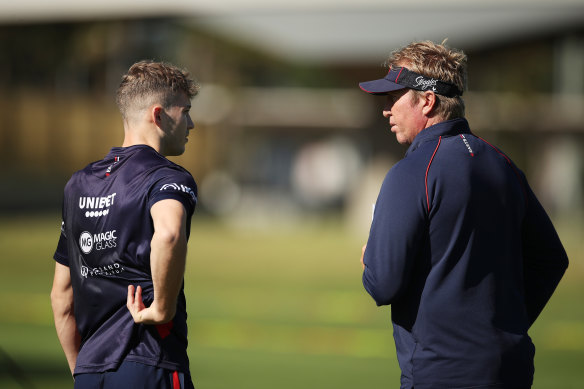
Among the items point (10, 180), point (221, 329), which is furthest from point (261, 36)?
point (221, 329)

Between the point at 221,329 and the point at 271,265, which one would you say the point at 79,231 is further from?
the point at 271,265

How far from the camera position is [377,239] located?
3109 millimetres

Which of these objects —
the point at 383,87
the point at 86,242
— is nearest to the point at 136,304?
the point at 86,242

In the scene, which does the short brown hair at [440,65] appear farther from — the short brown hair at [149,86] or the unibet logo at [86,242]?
the unibet logo at [86,242]

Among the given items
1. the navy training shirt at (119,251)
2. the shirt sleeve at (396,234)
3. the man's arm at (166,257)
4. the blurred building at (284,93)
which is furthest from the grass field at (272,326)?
the blurred building at (284,93)

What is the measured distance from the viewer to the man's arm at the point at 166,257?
9.78 feet

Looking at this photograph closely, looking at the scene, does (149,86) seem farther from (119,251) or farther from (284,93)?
(284,93)

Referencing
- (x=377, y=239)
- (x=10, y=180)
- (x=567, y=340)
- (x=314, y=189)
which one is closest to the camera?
(x=377, y=239)

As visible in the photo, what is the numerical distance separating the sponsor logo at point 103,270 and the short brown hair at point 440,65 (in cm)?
135

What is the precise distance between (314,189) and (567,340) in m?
37.2

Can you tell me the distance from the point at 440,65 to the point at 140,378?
1653mm

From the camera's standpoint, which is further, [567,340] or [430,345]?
[567,340]

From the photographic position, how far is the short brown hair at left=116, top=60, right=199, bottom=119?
3.29m

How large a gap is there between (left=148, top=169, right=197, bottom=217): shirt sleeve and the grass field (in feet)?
8.62
